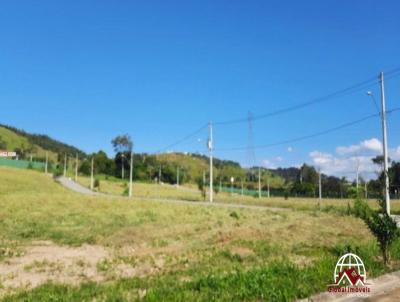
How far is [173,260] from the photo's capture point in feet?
50.2

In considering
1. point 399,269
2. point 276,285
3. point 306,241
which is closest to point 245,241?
point 306,241

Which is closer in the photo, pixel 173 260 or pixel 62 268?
pixel 62 268

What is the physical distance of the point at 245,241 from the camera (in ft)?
62.0

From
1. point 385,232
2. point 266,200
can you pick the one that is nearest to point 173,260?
point 385,232

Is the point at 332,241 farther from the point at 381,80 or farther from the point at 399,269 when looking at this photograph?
the point at 381,80

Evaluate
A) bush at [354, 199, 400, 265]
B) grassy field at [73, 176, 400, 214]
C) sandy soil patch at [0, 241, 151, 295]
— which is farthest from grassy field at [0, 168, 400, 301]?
grassy field at [73, 176, 400, 214]

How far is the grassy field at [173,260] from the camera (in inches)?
386

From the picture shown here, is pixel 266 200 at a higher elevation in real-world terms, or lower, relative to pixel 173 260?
higher

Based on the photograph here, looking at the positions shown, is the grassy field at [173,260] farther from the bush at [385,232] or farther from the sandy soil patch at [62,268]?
the bush at [385,232]

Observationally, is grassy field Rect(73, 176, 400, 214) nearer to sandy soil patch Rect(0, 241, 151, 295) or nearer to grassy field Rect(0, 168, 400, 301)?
grassy field Rect(0, 168, 400, 301)

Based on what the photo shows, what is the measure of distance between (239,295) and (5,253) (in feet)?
39.2

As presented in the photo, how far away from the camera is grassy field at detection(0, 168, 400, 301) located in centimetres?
979

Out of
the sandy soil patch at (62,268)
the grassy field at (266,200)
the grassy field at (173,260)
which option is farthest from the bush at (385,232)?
the grassy field at (266,200)

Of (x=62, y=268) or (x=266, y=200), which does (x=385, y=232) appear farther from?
(x=266, y=200)
